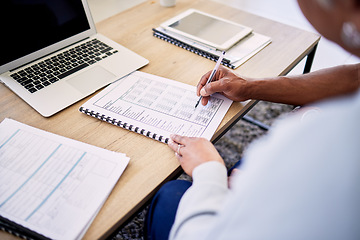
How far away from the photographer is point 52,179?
2.10 feet

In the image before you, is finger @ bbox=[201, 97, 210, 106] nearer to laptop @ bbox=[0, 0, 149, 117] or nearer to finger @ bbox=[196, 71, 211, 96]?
finger @ bbox=[196, 71, 211, 96]

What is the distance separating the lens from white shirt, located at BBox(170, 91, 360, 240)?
1.20 feet

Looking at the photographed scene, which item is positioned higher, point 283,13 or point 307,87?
point 307,87

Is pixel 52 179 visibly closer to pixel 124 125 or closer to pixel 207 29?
pixel 124 125

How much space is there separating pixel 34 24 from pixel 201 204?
2.71ft

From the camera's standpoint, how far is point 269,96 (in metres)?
0.89

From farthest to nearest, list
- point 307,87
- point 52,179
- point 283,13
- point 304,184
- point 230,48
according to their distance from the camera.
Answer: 1. point 283,13
2. point 230,48
3. point 307,87
4. point 52,179
5. point 304,184

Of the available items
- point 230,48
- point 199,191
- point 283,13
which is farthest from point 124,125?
point 283,13

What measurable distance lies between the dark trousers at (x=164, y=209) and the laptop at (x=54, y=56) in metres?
0.42

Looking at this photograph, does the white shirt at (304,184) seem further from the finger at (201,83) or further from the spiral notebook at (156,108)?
the finger at (201,83)

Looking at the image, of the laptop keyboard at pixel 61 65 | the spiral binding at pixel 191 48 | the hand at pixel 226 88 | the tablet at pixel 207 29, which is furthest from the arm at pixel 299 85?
the laptop keyboard at pixel 61 65

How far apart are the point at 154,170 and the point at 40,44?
64 centimetres

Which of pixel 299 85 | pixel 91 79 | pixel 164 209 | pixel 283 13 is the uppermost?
pixel 91 79

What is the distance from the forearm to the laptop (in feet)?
1.45
